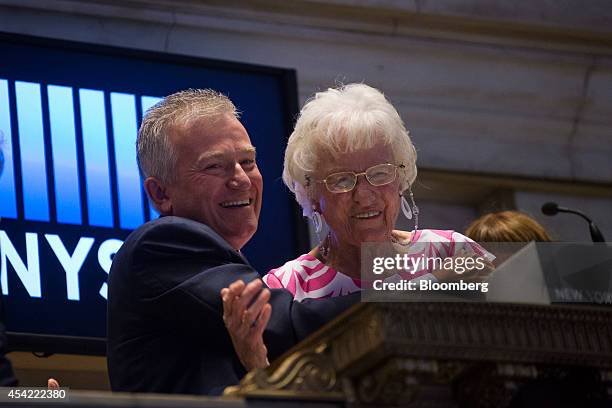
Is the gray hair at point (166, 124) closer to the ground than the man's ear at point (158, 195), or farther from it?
farther from it

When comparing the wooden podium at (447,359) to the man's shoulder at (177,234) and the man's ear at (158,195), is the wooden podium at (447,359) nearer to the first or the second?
the man's shoulder at (177,234)

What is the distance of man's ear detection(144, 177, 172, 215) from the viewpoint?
129 inches

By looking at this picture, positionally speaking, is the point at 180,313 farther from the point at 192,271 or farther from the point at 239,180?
the point at 239,180

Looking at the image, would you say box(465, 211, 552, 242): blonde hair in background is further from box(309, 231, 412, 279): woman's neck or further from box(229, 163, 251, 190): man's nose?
box(229, 163, 251, 190): man's nose

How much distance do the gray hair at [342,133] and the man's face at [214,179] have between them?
216 millimetres

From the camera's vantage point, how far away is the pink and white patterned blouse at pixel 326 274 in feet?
10.8

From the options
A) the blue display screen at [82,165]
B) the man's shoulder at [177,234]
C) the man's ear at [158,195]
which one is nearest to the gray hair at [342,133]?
A: the man's ear at [158,195]

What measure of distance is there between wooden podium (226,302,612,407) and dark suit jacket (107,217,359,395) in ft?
1.35

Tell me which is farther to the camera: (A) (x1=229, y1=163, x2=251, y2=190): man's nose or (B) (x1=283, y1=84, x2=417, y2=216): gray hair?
(B) (x1=283, y1=84, x2=417, y2=216): gray hair

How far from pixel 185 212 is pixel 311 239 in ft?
9.94

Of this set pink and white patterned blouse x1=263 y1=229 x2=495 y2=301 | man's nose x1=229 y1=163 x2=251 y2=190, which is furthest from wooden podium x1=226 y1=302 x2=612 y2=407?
man's nose x1=229 y1=163 x2=251 y2=190

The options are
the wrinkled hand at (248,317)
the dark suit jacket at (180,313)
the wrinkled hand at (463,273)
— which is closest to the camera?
the wrinkled hand at (463,273)

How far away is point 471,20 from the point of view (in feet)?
22.3

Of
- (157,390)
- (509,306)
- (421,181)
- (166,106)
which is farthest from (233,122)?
(421,181)
